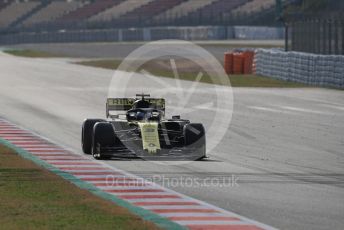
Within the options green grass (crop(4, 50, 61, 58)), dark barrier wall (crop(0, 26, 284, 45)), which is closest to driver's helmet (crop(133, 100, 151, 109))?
green grass (crop(4, 50, 61, 58))

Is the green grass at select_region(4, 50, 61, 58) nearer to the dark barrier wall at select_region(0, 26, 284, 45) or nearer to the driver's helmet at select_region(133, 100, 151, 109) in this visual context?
the dark barrier wall at select_region(0, 26, 284, 45)

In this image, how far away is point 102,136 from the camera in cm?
1567

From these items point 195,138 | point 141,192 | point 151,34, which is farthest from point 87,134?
point 151,34

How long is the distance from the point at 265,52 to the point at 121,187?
1209 inches

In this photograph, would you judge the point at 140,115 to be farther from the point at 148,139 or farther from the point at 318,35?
the point at 318,35

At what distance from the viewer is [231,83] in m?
38.8

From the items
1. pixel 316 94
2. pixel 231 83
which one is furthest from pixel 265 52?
pixel 316 94

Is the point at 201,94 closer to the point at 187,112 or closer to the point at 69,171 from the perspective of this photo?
the point at 187,112

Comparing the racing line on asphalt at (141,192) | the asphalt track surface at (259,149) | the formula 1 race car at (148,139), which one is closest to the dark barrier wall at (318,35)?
the asphalt track surface at (259,149)

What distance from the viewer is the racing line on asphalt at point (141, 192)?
10.3 m

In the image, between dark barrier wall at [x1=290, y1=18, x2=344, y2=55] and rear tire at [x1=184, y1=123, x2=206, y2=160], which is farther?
dark barrier wall at [x1=290, y1=18, x2=344, y2=55]

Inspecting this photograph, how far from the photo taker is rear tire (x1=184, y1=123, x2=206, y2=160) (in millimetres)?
15789

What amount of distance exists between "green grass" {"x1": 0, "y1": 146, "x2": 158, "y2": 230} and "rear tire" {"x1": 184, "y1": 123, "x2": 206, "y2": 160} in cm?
264

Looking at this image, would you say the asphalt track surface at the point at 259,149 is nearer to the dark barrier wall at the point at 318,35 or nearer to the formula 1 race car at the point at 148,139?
the formula 1 race car at the point at 148,139
